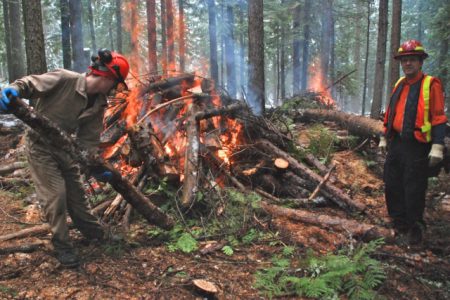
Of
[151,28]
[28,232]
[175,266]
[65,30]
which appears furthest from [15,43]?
[175,266]

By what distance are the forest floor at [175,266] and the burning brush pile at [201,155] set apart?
1.70ft

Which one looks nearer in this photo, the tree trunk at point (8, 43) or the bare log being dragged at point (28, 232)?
the bare log being dragged at point (28, 232)

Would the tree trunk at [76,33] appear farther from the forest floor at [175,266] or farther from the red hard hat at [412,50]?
the red hard hat at [412,50]

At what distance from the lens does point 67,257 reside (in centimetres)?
406

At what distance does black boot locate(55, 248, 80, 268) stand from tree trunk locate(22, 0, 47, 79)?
600cm

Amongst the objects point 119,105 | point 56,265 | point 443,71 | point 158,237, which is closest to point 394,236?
point 158,237

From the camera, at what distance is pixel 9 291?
3.47 meters

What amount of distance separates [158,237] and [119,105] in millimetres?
3975

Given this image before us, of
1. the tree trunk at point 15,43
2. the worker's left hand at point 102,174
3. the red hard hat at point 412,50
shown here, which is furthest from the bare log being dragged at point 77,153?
the tree trunk at point 15,43

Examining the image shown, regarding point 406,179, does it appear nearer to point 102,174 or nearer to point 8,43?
point 102,174

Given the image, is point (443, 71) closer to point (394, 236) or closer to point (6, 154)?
point (394, 236)

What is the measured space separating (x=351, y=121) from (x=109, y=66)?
24.0 feet

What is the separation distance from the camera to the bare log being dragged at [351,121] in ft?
27.5

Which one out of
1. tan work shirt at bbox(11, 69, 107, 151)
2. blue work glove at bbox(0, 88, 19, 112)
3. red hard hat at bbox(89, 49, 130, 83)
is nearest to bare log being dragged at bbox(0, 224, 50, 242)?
tan work shirt at bbox(11, 69, 107, 151)
